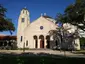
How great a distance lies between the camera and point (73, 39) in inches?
2185

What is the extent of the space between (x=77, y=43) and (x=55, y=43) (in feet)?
20.2

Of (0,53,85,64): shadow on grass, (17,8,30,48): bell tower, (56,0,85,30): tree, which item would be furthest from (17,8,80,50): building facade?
(0,53,85,64): shadow on grass

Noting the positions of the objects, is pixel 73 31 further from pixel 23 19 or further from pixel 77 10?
pixel 77 10

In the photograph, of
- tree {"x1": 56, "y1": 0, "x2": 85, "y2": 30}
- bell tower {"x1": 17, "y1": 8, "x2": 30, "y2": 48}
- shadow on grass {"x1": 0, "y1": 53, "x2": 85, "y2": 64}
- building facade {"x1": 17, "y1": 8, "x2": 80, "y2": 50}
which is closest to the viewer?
shadow on grass {"x1": 0, "y1": 53, "x2": 85, "y2": 64}

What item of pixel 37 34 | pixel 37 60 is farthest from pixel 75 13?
pixel 37 34

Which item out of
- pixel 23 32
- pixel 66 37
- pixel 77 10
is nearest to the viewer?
pixel 77 10

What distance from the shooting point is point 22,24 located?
6325 centimetres

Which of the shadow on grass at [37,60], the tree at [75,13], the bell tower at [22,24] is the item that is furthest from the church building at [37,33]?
the shadow on grass at [37,60]

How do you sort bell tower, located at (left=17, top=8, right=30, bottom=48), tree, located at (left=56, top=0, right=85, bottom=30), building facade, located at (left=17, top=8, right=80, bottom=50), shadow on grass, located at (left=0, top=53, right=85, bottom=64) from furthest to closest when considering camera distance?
bell tower, located at (left=17, top=8, right=30, bottom=48), building facade, located at (left=17, top=8, right=80, bottom=50), tree, located at (left=56, top=0, right=85, bottom=30), shadow on grass, located at (left=0, top=53, right=85, bottom=64)

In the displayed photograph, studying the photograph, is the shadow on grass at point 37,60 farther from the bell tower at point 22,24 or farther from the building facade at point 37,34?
the bell tower at point 22,24

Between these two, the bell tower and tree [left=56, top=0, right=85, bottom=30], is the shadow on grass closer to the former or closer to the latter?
tree [left=56, top=0, right=85, bottom=30]

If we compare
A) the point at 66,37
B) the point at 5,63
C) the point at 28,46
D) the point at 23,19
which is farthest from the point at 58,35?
the point at 5,63

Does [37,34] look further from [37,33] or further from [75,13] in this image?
[75,13]

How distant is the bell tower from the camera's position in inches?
2432
